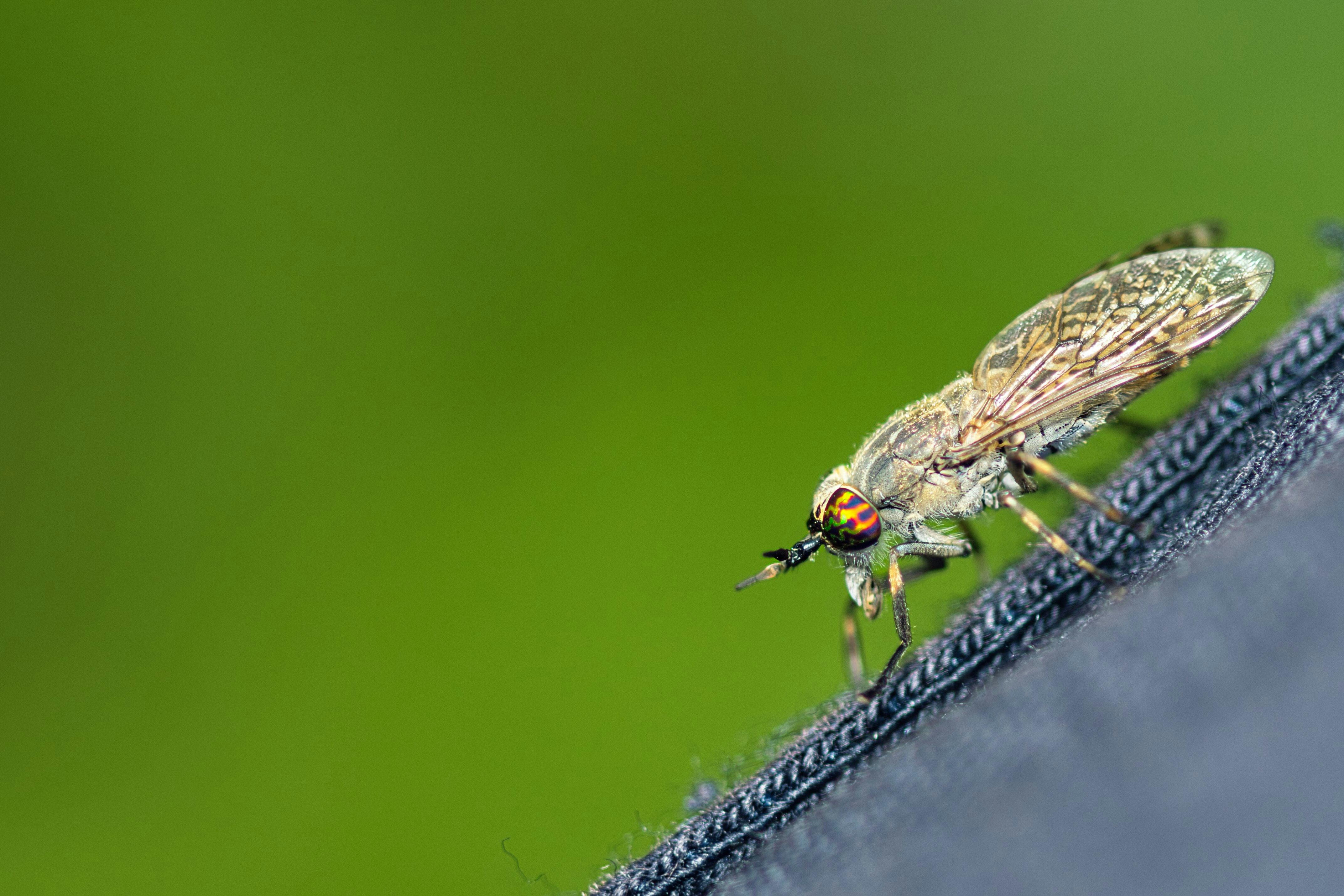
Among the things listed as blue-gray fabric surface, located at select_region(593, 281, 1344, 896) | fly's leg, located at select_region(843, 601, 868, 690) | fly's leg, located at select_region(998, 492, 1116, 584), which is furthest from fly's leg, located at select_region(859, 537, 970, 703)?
blue-gray fabric surface, located at select_region(593, 281, 1344, 896)

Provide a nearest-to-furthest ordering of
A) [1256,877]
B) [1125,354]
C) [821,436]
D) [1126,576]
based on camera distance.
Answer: [1256,877] → [1126,576] → [1125,354] → [821,436]

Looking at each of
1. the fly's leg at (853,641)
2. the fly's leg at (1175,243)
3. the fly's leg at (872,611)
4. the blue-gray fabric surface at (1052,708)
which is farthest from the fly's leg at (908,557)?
the fly's leg at (1175,243)

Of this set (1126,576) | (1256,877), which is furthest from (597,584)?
(1256,877)

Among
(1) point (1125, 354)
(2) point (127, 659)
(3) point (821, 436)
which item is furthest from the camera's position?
(3) point (821, 436)

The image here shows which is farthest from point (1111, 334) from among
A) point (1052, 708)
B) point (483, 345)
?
point (483, 345)

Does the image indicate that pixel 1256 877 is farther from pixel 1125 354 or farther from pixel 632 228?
pixel 632 228

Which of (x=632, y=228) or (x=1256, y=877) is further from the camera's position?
(x=632, y=228)
